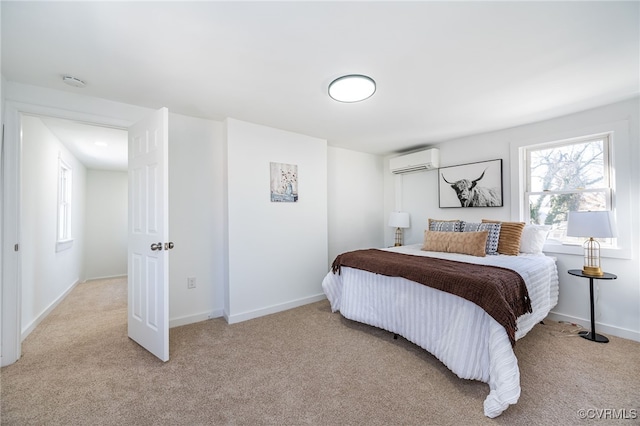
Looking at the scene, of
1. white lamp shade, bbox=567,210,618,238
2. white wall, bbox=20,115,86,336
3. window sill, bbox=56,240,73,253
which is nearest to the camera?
white lamp shade, bbox=567,210,618,238

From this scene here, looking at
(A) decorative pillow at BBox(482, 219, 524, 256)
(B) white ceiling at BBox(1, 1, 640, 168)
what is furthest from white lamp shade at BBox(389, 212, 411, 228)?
(B) white ceiling at BBox(1, 1, 640, 168)

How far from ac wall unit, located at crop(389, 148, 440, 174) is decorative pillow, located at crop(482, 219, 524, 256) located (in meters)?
1.36

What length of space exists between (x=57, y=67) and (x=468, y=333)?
11.3 feet

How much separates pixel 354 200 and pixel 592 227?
2770 millimetres

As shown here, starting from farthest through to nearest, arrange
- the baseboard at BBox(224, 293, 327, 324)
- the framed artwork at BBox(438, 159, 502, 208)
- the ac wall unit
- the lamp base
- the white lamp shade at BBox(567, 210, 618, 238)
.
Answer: the ac wall unit → the framed artwork at BBox(438, 159, 502, 208) → the baseboard at BBox(224, 293, 327, 324) → the lamp base → the white lamp shade at BBox(567, 210, 618, 238)

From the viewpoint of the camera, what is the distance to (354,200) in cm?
442

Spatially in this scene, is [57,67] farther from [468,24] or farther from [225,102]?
[468,24]

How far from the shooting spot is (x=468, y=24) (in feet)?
5.01

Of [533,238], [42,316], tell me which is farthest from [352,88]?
[42,316]

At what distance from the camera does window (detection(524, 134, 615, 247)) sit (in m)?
2.74

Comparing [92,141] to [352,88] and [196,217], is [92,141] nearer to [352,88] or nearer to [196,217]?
[196,217]

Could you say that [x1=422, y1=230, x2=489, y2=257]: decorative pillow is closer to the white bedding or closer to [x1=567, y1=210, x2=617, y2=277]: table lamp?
the white bedding

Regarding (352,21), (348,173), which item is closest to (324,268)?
(348,173)

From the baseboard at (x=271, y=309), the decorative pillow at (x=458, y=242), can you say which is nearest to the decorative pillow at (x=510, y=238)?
the decorative pillow at (x=458, y=242)
